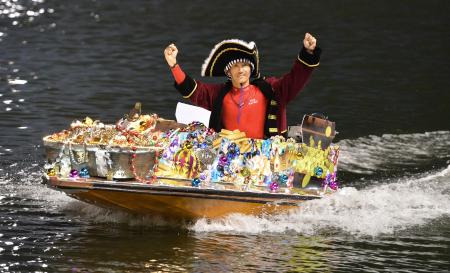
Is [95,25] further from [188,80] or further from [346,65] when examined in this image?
[188,80]

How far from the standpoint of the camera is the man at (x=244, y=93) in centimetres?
1127

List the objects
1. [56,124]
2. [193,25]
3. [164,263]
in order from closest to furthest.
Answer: [164,263]
[56,124]
[193,25]

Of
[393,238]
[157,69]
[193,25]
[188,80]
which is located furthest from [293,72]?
[193,25]

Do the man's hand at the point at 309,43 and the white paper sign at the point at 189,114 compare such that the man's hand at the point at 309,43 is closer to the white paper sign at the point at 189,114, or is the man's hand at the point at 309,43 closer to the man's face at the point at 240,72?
the man's face at the point at 240,72

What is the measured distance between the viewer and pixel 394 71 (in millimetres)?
19969

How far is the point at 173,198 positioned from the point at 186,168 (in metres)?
0.34

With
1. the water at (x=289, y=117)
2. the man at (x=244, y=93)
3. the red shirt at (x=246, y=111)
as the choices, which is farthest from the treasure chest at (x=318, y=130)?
the water at (x=289, y=117)

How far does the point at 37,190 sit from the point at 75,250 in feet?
7.40

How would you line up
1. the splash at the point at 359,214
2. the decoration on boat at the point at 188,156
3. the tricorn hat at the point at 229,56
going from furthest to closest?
the tricorn hat at the point at 229,56
the splash at the point at 359,214
the decoration on boat at the point at 188,156

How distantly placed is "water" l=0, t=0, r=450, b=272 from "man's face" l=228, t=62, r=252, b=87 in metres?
1.41

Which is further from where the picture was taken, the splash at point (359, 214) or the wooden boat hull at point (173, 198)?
the splash at point (359, 214)

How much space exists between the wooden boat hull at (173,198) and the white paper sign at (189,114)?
1.50 metres

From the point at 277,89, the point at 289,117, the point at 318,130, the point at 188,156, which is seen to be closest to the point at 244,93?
the point at 277,89

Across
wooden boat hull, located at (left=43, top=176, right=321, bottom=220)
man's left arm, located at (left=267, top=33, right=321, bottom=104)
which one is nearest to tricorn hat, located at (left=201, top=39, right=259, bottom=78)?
man's left arm, located at (left=267, top=33, right=321, bottom=104)
